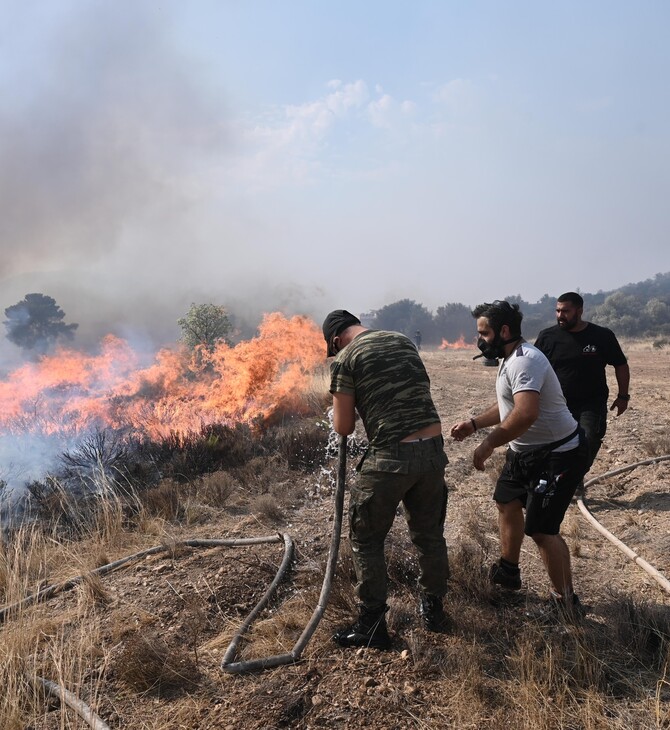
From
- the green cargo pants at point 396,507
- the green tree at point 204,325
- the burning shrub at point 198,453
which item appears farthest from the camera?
the green tree at point 204,325

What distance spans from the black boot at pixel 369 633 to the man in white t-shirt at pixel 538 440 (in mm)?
1055

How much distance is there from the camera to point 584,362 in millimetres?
4766

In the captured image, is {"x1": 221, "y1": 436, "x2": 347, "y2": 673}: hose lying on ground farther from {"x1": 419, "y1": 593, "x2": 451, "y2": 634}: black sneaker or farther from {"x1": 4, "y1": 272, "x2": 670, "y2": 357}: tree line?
{"x1": 4, "y1": 272, "x2": 670, "y2": 357}: tree line

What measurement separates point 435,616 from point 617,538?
2.17 meters

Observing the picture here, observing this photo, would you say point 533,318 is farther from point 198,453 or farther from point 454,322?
point 198,453

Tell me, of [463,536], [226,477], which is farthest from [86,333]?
[463,536]

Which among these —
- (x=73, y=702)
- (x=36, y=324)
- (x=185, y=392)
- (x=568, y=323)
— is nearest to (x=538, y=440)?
(x=568, y=323)

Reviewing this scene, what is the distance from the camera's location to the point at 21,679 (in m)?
2.87

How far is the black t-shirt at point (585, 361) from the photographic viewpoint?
4770 millimetres

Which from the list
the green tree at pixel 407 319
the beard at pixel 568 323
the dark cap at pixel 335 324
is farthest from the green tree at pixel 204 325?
the green tree at pixel 407 319

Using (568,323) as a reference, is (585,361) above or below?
below

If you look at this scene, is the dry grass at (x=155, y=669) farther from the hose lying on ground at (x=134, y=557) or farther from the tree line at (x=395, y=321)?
the tree line at (x=395, y=321)

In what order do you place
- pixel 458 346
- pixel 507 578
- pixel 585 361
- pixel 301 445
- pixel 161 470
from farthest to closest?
pixel 458 346, pixel 301 445, pixel 161 470, pixel 585 361, pixel 507 578

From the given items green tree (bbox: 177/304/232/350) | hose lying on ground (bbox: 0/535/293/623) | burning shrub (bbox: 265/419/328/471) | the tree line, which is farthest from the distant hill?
hose lying on ground (bbox: 0/535/293/623)
